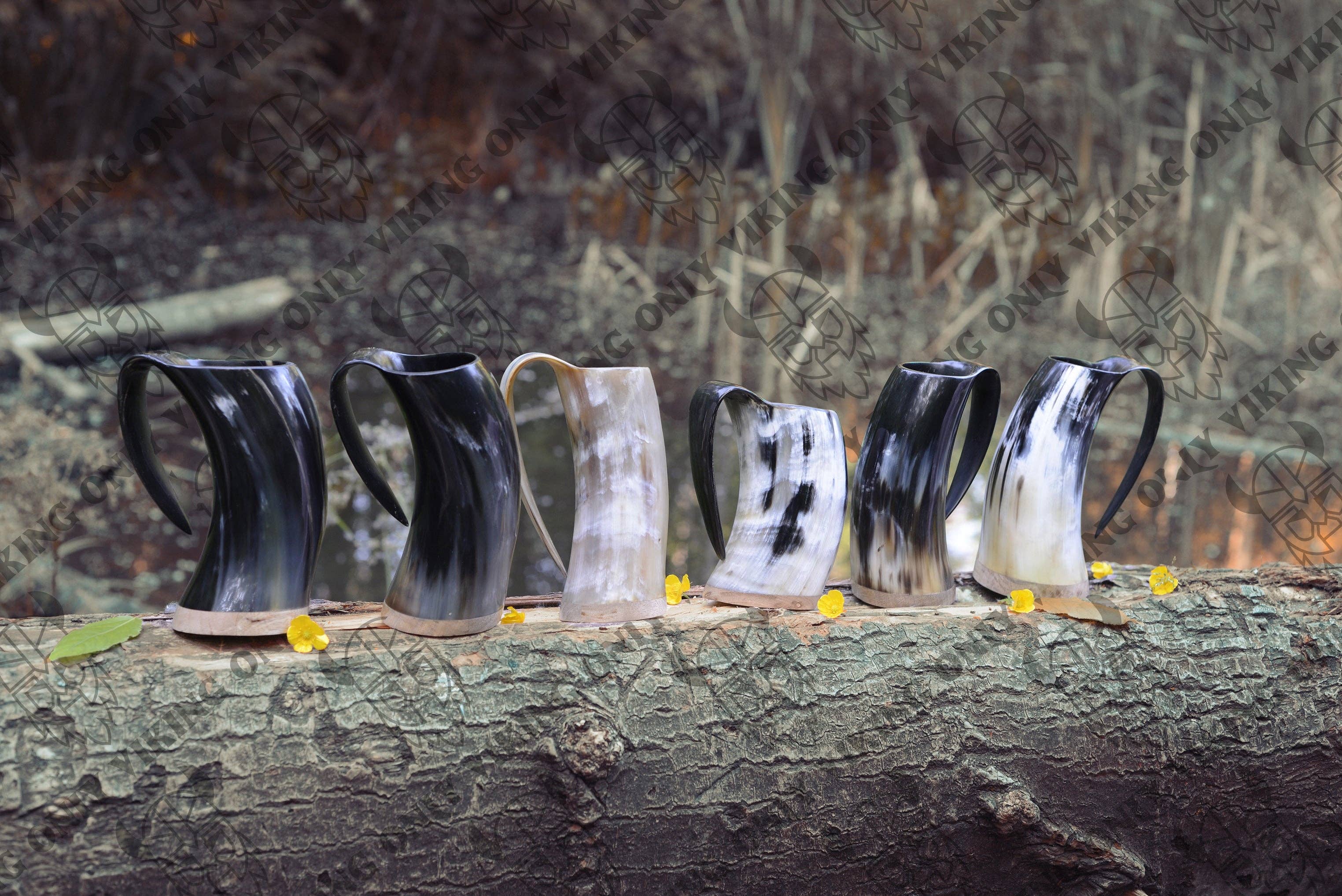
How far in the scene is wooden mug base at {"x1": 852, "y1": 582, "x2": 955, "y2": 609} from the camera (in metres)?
0.91

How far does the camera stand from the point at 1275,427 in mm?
2318

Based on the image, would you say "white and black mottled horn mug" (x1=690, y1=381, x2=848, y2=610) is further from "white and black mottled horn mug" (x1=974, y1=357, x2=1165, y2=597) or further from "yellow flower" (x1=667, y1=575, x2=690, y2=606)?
"white and black mottled horn mug" (x1=974, y1=357, x2=1165, y2=597)

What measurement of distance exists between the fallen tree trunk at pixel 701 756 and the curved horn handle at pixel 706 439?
0.36 ft

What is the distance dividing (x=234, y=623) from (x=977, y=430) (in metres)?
0.73

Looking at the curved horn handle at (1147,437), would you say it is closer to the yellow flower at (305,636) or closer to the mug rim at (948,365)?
the mug rim at (948,365)

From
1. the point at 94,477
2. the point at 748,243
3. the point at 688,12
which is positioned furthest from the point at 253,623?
the point at 688,12

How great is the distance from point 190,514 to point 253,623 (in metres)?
1.23

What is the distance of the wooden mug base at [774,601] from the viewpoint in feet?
2.89

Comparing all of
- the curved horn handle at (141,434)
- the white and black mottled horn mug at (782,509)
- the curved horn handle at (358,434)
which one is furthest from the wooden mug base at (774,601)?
the curved horn handle at (141,434)

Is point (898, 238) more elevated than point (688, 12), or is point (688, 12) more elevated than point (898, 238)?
point (688, 12)

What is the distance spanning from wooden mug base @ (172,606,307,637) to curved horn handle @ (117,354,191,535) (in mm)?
76

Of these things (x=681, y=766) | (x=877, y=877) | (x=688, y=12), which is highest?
(x=688, y=12)

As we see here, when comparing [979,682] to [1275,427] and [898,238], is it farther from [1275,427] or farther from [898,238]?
[1275,427]

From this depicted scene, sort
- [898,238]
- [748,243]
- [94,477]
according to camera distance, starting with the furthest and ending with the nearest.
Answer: [898,238] → [748,243] → [94,477]
